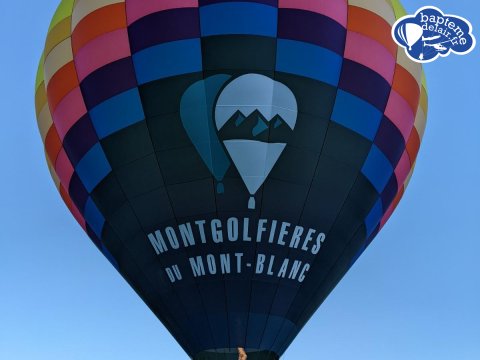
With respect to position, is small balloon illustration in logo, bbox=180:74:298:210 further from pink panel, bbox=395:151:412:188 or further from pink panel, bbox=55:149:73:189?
pink panel, bbox=395:151:412:188

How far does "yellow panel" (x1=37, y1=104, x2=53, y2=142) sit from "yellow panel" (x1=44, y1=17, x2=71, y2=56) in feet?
2.69

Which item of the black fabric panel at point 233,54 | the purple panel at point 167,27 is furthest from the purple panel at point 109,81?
the black fabric panel at point 233,54

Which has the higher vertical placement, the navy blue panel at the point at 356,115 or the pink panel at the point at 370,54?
Result: the pink panel at the point at 370,54

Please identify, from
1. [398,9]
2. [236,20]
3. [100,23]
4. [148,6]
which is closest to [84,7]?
[100,23]

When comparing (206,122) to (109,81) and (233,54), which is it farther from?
(109,81)

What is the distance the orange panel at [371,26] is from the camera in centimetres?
1352

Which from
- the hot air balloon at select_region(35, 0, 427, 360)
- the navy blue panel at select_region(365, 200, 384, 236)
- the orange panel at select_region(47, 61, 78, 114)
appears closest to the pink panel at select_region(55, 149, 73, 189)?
the orange panel at select_region(47, 61, 78, 114)

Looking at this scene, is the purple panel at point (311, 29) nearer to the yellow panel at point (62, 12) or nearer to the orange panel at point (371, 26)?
the orange panel at point (371, 26)

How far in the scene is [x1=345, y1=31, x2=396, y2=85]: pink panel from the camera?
1346cm

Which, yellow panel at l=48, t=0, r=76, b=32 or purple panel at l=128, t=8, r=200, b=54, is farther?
yellow panel at l=48, t=0, r=76, b=32

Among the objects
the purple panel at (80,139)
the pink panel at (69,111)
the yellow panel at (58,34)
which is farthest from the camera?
the yellow panel at (58,34)

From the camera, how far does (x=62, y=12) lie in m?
14.5

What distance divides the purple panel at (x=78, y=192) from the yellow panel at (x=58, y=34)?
1596mm

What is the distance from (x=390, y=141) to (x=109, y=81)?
11.1ft
